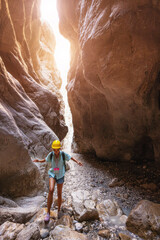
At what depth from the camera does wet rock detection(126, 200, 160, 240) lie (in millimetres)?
2779

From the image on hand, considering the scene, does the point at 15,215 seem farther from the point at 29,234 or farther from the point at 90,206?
the point at 90,206

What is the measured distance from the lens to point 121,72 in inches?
209

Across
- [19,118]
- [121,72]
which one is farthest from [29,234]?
[121,72]

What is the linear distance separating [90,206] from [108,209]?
0.56 meters

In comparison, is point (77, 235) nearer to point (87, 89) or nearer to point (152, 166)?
point (152, 166)

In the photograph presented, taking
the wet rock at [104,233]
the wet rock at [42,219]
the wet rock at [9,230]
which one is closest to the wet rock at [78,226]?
the wet rock at [104,233]

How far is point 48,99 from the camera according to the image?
9398 mm

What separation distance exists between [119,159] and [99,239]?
18.7 feet

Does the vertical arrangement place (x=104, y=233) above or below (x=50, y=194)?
below

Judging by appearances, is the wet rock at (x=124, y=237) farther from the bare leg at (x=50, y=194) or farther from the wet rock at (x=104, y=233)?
the bare leg at (x=50, y=194)

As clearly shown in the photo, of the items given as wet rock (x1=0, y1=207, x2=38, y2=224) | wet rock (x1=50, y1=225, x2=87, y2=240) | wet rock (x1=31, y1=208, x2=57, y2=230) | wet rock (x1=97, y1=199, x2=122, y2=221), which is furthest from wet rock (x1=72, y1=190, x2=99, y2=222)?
wet rock (x1=0, y1=207, x2=38, y2=224)

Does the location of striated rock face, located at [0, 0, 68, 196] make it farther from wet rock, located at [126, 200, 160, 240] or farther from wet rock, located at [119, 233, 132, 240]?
wet rock, located at [126, 200, 160, 240]

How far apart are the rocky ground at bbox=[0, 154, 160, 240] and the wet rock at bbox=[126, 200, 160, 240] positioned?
9cm

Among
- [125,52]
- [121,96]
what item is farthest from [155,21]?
[121,96]
